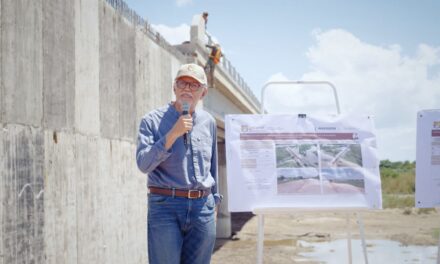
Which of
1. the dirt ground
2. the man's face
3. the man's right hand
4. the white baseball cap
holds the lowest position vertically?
the dirt ground

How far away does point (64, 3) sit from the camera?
5152 millimetres

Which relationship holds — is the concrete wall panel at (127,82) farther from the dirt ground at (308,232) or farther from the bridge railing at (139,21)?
the dirt ground at (308,232)

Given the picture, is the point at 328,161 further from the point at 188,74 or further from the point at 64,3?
the point at 64,3

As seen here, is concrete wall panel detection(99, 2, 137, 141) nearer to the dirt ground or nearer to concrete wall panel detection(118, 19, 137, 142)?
concrete wall panel detection(118, 19, 137, 142)

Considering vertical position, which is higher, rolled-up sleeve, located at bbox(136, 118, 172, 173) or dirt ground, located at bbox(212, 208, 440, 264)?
rolled-up sleeve, located at bbox(136, 118, 172, 173)

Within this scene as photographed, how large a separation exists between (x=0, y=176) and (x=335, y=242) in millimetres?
13052

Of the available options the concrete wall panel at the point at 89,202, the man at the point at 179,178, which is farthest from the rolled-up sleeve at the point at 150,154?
the concrete wall panel at the point at 89,202

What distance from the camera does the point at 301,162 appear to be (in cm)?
542

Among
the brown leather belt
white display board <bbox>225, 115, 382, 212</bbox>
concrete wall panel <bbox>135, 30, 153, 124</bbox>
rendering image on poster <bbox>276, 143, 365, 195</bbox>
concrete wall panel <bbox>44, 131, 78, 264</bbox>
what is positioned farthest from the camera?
concrete wall panel <bbox>135, 30, 153, 124</bbox>

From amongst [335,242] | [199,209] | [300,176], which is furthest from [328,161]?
[335,242]

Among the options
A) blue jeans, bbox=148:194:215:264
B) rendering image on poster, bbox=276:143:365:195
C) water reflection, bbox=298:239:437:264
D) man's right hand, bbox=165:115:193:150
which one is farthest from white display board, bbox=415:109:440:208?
water reflection, bbox=298:239:437:264

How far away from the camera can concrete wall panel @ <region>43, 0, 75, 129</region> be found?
4.76 m

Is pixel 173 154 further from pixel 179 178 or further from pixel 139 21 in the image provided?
pixel 139 21

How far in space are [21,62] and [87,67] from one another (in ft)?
4.27
